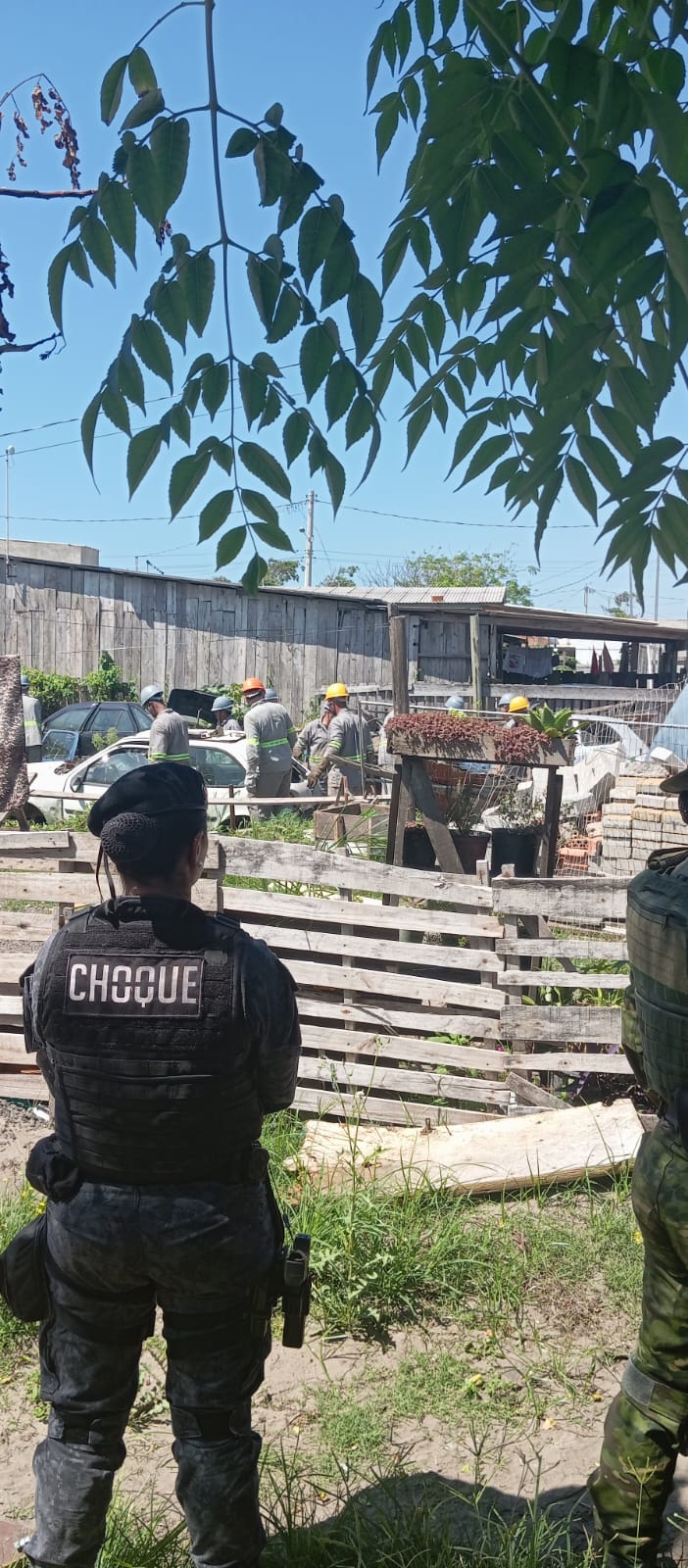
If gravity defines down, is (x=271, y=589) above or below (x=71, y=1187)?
above

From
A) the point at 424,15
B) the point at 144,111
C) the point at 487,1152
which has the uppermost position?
the point at 424,15

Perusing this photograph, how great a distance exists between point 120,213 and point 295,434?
1.49 feet

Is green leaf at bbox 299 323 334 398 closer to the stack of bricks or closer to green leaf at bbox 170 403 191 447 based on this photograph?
green leaf at bbox 170 403 191 447

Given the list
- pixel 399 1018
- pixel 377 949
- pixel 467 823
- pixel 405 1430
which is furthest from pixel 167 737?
pixel 405 1430

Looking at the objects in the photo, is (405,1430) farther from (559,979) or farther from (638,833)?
(638,833)

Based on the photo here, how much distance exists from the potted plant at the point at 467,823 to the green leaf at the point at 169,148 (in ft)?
19.7

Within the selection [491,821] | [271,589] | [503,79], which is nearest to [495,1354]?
[503,79]

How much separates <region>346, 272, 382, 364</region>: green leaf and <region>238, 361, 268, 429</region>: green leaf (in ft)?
0.56

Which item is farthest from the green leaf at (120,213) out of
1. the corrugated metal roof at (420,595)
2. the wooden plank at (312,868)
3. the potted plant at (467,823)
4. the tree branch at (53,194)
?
the corrugated metal roof at (420,595)

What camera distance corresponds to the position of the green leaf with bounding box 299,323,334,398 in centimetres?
187

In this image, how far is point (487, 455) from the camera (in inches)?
84.0

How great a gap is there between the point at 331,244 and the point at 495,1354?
3.32m

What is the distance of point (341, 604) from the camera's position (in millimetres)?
22516

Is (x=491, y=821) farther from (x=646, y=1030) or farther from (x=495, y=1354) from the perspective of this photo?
(x=646, y=1030)
